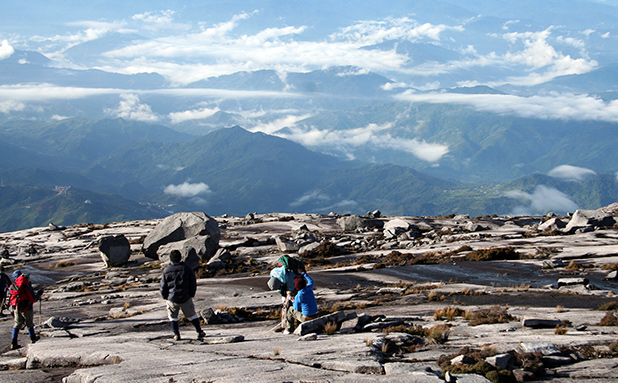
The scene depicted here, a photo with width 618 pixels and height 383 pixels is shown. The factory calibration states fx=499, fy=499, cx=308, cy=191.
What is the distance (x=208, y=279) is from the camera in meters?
37.7

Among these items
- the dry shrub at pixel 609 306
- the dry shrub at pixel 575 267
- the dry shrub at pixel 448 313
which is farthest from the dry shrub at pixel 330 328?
the dry shrub at pixel 575 267

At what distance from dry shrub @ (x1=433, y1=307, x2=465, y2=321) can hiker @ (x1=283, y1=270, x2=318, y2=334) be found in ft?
18.0

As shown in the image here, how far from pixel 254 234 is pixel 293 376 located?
5380cm

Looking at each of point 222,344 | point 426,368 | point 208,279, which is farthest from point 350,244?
point 426,368

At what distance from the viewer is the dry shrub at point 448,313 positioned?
2066 cm

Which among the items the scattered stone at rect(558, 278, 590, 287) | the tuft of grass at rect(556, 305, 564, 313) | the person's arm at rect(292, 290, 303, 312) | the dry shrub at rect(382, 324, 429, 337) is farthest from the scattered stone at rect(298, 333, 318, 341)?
the scattered stone at rect(558, 278, 590, 287)

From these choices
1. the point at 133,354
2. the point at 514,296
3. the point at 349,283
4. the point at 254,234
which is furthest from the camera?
the point at 254,234

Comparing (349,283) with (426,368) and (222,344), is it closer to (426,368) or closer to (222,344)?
(222,344)

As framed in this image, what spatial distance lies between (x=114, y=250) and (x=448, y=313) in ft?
122

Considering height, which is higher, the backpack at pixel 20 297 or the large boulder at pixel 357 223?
the backpack at pixel 20 297

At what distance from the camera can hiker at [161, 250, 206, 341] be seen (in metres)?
18.3

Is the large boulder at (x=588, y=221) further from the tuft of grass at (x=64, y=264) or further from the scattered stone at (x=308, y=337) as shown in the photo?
the tuft of grass at (x=64, y=264)

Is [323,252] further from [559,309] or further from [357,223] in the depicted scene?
[559,309]

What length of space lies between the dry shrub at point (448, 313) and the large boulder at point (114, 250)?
3634cm
